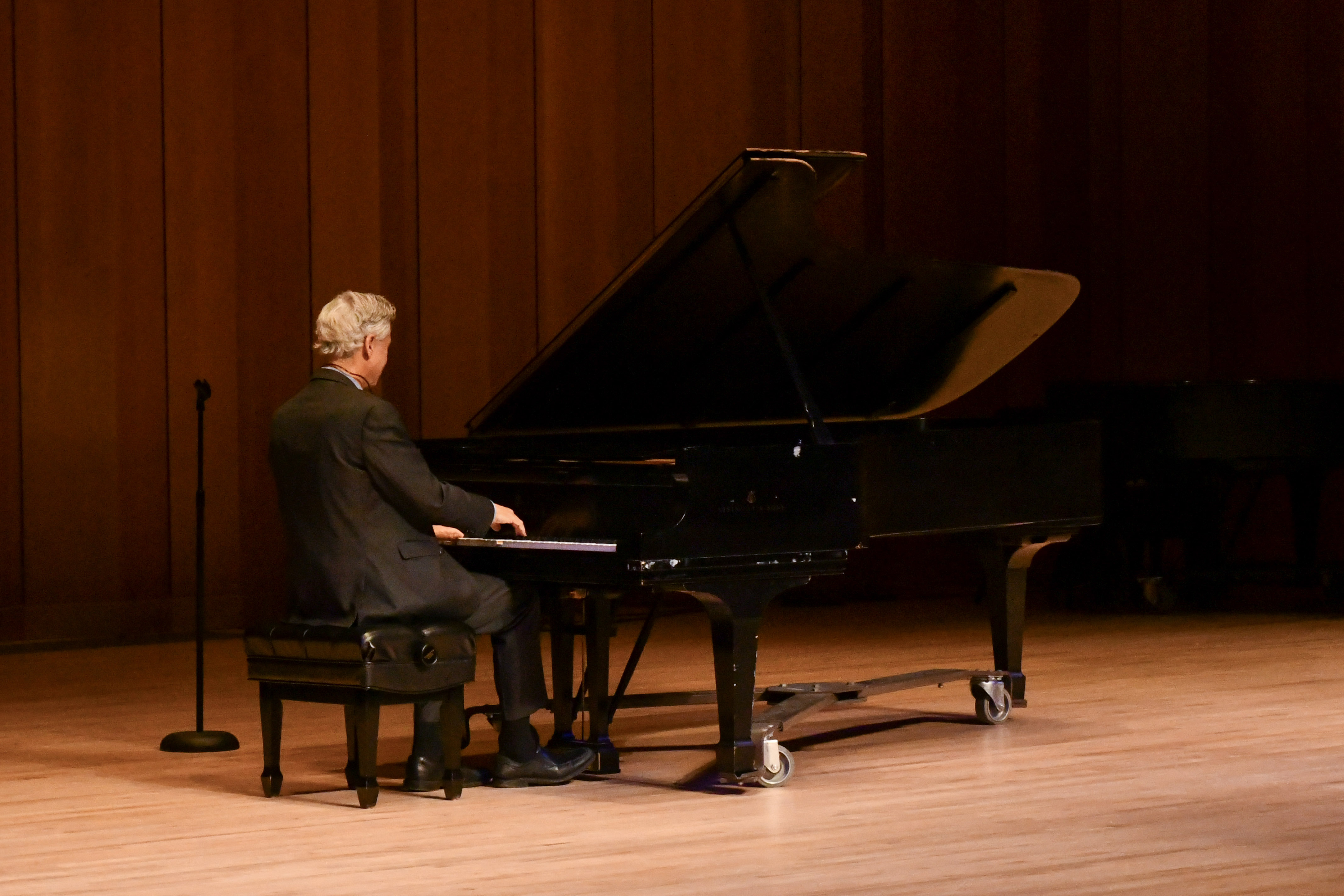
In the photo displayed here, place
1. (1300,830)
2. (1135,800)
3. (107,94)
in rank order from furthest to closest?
(107,94) → (1135,800) → (1300,830)

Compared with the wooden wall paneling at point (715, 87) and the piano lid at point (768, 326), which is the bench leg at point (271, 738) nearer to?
the piano lid at point (768, 326)

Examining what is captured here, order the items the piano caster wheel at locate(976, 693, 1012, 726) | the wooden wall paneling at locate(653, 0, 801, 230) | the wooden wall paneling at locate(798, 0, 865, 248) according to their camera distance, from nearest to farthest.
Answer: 1. the piano caster wheel at locate(976, 693, 1012, 726)
2. the wooden wall paneling at locate(653, 0, 801, 230)
3. the wooden wall paneling at locate(798, 0, 865, 248)

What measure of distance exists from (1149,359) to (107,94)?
516cm

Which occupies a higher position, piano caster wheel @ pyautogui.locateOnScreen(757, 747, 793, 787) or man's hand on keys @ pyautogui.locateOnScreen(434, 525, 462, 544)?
man's hand on keys @ pyautogui.locateOnScreen(434, 525, 462, 544)

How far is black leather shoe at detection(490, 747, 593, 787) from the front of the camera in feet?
15.9

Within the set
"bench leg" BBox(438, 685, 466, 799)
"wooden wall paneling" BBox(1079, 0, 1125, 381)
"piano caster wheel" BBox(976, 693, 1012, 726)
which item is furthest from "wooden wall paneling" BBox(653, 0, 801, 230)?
"bench leg" BBox(438, 685, 466, 799)

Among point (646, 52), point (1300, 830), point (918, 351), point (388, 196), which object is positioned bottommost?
point (1300, 830)

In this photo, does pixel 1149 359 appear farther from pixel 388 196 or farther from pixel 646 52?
pixel 388 196

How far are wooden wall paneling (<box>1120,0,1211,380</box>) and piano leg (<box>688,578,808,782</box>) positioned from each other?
5.83 meters

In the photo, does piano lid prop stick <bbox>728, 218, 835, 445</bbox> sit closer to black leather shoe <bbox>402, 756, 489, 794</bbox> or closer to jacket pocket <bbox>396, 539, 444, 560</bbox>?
jacket pocket <bbox>396, 539, 444, 560</bbox>

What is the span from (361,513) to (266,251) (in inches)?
151

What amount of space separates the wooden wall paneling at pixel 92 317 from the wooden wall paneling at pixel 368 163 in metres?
0.65

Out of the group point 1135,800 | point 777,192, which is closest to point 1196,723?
point 1135,800

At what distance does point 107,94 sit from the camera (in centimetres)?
780
